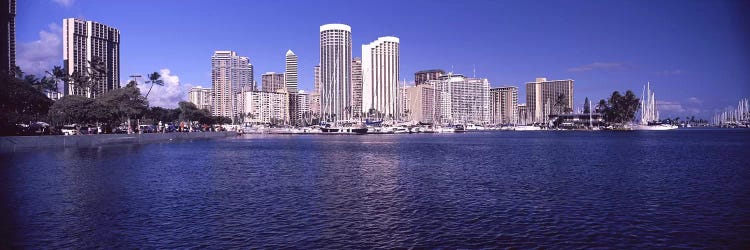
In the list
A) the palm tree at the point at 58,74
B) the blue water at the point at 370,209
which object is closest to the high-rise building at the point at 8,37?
the palm tree at the point at 58,74

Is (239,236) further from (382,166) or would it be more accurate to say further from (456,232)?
(382,166)

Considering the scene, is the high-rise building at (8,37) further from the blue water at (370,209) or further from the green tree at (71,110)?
the blue water at (370,209)

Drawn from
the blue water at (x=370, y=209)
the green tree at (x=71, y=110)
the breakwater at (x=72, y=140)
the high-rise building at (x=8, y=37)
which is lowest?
the blue water at (x=370, y=209)

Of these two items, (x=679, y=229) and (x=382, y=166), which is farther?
(x=382, y=166)

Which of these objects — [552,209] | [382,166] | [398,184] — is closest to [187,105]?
[382,166]

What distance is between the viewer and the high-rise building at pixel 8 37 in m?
99.4

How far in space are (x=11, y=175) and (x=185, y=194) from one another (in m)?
18.6

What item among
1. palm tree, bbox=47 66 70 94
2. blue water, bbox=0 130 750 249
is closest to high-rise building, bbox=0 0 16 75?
palm tree, bbox=47 66 70 94

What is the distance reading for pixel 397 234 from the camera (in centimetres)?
2170

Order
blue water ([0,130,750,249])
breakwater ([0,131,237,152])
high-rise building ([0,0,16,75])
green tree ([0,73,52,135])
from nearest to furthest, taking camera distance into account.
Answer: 1. blue water ([0,130,750,249])
2. breakwater ([0,131,237,152])
3. green tree ([0,73,52,135])
4. high-rise building ([0,0,16,75])

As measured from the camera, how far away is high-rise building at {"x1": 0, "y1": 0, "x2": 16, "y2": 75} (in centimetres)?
9944

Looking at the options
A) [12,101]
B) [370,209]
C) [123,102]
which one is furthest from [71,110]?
[370,209]

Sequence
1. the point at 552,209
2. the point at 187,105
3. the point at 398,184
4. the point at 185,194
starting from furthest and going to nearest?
1. the point at 187,105
2. the point at 398,184
3. the point at 185,194
4. the point at 552,209

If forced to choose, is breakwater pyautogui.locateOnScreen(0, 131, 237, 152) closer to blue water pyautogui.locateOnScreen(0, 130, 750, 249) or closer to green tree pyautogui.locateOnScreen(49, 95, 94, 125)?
green tree pyautogui.locateOnScreen(49, 95, 94, 125)
